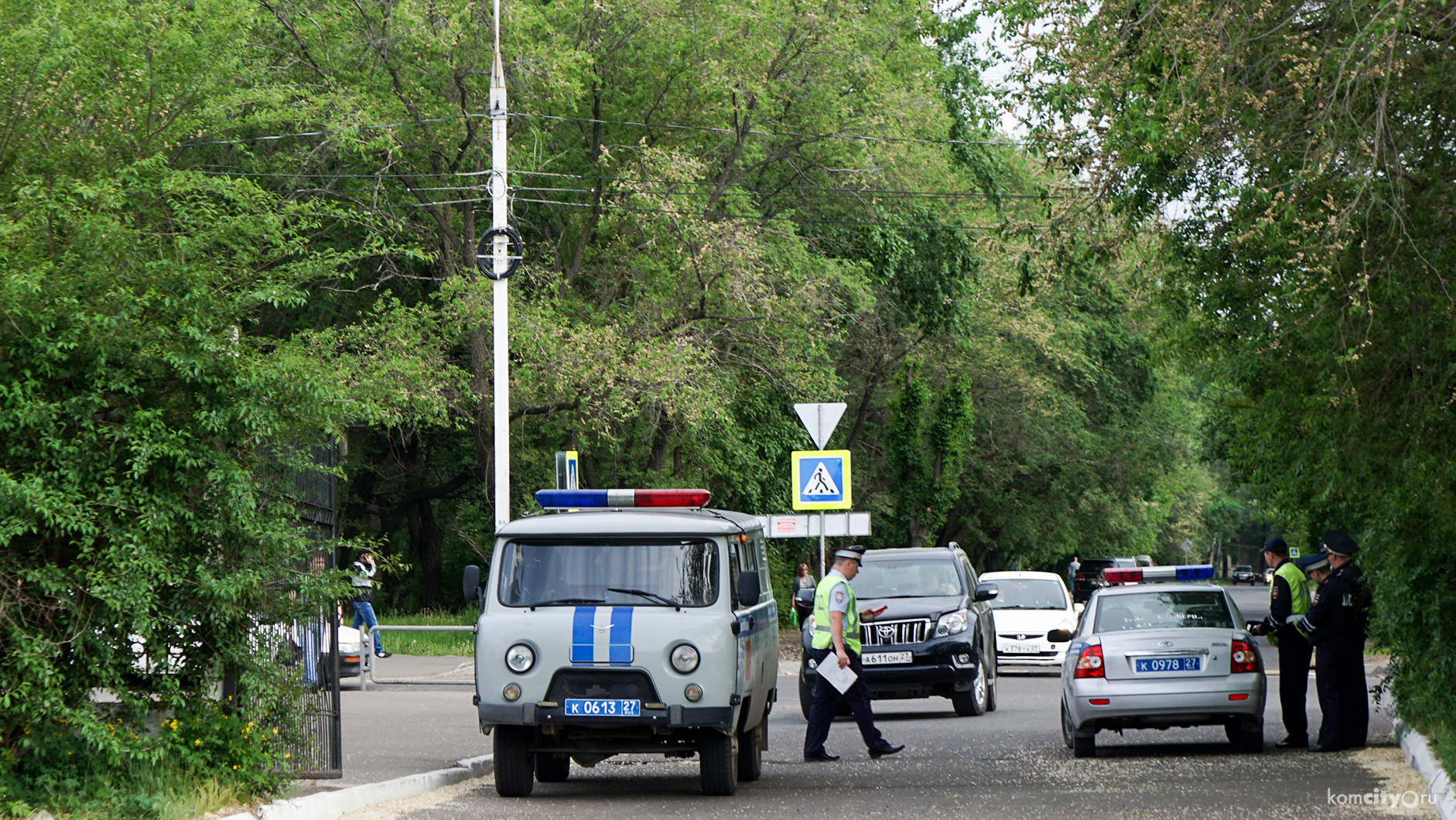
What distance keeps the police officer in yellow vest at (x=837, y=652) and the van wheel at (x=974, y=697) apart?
15.6 feet

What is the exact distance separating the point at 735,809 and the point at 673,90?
21.1m

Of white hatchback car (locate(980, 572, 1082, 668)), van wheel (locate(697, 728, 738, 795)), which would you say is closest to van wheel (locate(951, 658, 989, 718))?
van wheel (locate(697, 728, 738, 795))

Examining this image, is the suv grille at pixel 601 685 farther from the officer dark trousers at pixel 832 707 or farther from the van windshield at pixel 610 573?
the officer dark trousers at pixel 832 707

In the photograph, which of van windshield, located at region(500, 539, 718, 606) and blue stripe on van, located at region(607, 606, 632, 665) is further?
van windshield, located at region(500, 539, 718, 606)

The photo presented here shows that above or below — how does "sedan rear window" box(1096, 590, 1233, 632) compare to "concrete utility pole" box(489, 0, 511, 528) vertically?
below

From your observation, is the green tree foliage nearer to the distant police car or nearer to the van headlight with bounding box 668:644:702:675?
the distant police car

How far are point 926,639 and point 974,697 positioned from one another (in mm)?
1093

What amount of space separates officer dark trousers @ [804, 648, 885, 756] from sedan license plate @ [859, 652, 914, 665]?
4.16 m

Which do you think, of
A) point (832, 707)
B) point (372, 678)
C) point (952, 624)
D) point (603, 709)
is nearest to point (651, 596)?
point (603, 709)

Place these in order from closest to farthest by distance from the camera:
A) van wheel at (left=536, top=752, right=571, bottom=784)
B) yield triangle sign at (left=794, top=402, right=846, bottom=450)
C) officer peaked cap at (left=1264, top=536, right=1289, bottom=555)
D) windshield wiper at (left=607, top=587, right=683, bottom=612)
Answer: windshield wiper at (left=607, top=587, right=683, bottom=612), van wheel at (left=536, top=752, right=571, bottom=784), officer peaked cap at (left=1264, top=536, right=1289, bottom=555), yield triangle sign at (left=794, top=402, right=846, bottom=450)

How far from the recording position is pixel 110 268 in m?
9.02

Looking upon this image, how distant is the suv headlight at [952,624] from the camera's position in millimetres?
17938

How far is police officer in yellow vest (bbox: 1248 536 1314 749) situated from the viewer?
13805mm

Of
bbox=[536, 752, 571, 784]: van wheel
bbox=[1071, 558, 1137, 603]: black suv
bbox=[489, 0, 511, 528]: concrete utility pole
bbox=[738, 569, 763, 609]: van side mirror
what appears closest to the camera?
bbox=[738, 569, 763, 609]: van side mirror
